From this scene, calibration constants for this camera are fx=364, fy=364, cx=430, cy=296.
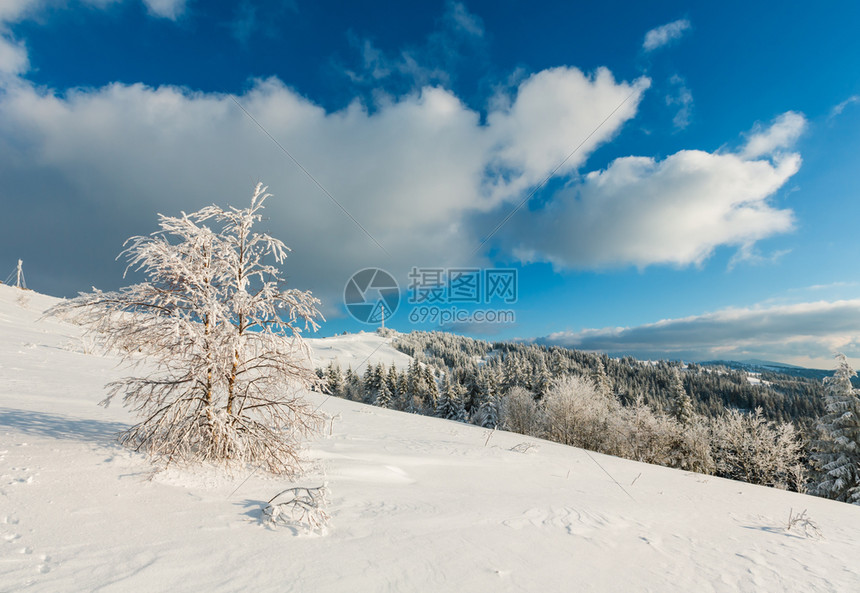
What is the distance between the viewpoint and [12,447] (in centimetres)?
495

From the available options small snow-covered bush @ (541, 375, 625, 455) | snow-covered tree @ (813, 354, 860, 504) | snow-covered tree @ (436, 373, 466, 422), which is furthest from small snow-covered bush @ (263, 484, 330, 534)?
snow-covered tree @ (436, 373, 466, 422)

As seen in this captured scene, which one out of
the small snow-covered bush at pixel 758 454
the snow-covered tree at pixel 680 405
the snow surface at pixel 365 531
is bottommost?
the small snow-covered bush at pixel 758 454

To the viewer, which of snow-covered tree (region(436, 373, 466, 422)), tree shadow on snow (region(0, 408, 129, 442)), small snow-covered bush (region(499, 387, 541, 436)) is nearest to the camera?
tree shadow on snow (region(0, 408, 129, 442))

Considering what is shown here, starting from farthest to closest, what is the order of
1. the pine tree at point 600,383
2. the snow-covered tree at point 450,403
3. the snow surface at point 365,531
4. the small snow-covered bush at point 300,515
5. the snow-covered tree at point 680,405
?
the snow-covered tree at point 450,403 → the pine tree at point 600,383 → the snow-covered tree at point 680,405 → the small snow-covered bush at point 300,515 → the snow surface at point 365,531

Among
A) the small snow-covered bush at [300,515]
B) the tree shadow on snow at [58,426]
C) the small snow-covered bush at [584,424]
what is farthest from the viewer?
the small snow-covered bush at [584,424]

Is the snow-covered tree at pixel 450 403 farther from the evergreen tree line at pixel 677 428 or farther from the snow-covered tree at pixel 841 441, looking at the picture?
the snow-covered tree at pixel 841 441

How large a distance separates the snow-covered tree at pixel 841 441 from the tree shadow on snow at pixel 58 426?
3496 cm

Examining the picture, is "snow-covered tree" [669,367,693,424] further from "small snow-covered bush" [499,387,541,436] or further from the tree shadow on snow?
the tree shadow on snow

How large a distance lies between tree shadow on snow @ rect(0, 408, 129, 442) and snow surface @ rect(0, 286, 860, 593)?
0.12ft

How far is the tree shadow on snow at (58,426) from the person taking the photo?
5879 mm

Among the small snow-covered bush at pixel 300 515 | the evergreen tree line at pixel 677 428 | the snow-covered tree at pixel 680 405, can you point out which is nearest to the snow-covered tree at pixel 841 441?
the evergreen tree line at pixel 677 428

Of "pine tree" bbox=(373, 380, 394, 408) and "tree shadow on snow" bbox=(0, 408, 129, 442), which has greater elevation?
"tree shadow on snow" bbox=(0, 408, 129, 442)

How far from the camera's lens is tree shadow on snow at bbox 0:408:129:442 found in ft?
19.3

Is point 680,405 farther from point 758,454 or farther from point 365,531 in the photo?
point 365,531
